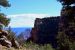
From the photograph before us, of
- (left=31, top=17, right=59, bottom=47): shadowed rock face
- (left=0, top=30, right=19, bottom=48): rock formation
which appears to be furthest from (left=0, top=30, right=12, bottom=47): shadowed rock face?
(left=31, top=17, right=59, bottom=47): shadowed rock face

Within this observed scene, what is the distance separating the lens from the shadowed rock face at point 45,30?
53375 millimetres

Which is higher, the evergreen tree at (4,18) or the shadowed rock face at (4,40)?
the evergreen tree at (4,18)

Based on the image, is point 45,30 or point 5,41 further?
point 45,30

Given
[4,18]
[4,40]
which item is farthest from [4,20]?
[4,40]

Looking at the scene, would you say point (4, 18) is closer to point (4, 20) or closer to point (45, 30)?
point (4, 20)

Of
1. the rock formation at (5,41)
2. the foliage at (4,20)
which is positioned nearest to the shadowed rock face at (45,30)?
the rock formation at (5,41)

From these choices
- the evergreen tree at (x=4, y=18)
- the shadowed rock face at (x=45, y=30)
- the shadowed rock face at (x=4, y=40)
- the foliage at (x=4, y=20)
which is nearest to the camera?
the foliage at (x=4, y=20)

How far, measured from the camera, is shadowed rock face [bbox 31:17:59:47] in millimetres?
53375

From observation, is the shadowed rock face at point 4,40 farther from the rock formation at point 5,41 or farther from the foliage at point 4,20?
the foliage at point 4,20

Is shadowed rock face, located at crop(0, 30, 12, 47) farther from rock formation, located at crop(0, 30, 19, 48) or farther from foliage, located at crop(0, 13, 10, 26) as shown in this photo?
foliage, located at crop(0, 13, 10, 26)

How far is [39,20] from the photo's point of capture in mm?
56344

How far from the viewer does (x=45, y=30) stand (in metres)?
54.6

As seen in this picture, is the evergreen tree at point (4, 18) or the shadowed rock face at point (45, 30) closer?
the evergreen tree at point (4, 18)

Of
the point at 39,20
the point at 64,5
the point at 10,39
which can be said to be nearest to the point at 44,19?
the point at 39,20
